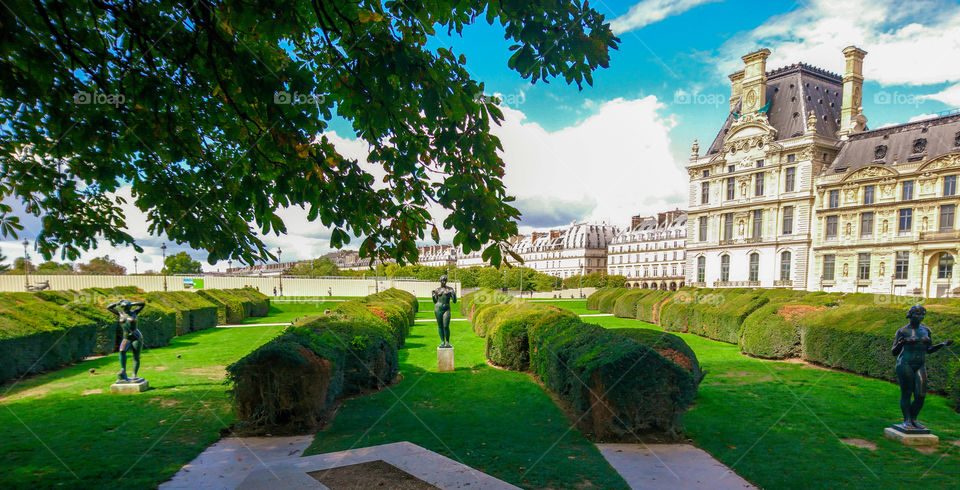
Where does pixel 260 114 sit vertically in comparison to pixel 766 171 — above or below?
below

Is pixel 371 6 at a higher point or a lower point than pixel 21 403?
higher

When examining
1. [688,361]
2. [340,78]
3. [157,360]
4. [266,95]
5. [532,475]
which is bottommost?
[157,360]

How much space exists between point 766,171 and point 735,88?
1513 centimetres

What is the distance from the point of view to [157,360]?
45.0 feet

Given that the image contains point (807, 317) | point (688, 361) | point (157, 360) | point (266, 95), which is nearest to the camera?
point (266, 95)

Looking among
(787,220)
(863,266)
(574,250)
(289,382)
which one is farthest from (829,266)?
(574,250)

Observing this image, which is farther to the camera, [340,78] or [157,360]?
[157,360]

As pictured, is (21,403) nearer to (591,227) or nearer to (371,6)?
(371,6)

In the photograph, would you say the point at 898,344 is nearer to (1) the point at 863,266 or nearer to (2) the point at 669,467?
(2) the point at 669,467

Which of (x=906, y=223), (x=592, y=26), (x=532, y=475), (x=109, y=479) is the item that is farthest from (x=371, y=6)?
(x=906, y=223)

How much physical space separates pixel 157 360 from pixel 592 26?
48.5 feet

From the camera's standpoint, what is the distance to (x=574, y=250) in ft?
379

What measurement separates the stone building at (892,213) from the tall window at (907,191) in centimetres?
7

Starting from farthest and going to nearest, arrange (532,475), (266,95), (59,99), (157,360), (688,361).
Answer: (157,360), (688,361), (532,475), (59,99), (266,95)
